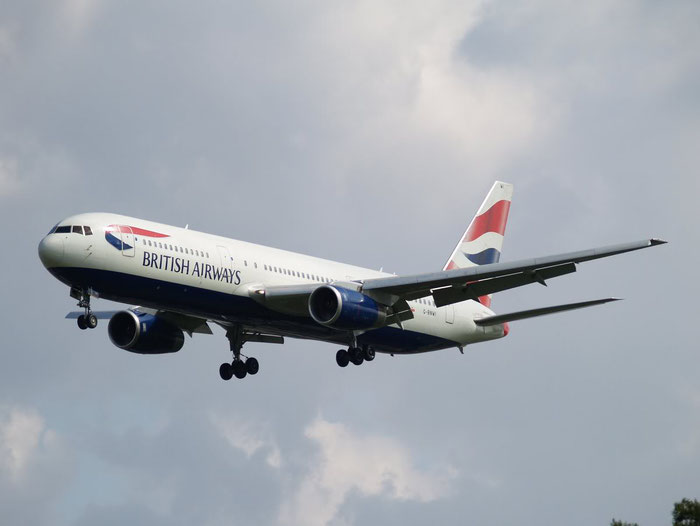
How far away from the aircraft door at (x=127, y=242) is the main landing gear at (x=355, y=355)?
12268mm

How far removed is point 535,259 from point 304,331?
1097cm

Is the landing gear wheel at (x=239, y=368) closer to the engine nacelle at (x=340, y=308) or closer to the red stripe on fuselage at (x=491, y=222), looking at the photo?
the engine nacelle at (x=340, y=308)

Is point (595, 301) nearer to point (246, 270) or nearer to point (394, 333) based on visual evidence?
point (394, 333)

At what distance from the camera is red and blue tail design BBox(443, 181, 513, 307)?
227ft

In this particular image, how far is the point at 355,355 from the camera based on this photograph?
194 ft

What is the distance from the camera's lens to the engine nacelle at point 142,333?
60844mm

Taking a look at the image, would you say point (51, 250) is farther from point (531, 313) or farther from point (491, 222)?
point (491, 222)

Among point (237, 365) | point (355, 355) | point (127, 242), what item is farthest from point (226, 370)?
point (127, 242)

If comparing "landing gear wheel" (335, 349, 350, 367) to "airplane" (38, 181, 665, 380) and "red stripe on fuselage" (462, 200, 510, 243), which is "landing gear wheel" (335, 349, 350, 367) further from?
"red stripe on fuselage" (462, 200, 510, 243)

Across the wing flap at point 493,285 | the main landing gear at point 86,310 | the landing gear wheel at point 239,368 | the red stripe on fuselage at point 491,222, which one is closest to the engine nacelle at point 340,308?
the wing flap at point 493,285

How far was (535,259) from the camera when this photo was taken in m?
52.8

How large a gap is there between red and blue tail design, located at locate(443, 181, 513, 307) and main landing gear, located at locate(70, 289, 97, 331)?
22.3 metres

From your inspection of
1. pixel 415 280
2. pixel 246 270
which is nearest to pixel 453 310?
pixel 415 280

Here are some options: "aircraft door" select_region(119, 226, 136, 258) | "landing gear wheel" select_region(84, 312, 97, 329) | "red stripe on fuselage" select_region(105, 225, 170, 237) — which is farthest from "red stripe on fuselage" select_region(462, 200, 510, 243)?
"landing gear wheel" select_region(84, 312, 97, 329)
